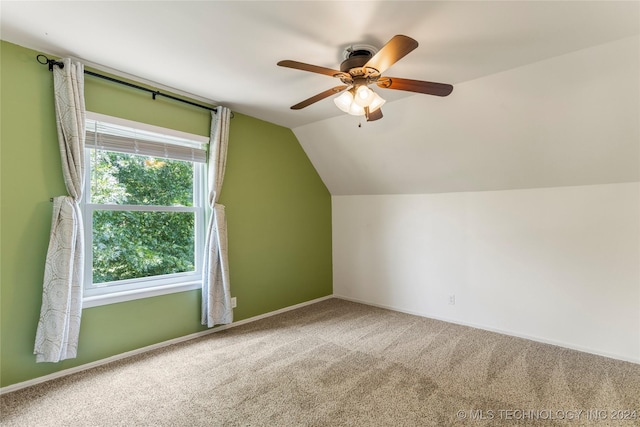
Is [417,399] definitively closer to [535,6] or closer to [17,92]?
[535,6]

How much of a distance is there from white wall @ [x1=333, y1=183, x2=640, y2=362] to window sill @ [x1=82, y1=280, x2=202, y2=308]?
2.34 meters

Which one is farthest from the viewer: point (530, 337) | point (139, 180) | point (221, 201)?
point (221, 201)

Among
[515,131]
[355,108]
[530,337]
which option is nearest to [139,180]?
[355,108]

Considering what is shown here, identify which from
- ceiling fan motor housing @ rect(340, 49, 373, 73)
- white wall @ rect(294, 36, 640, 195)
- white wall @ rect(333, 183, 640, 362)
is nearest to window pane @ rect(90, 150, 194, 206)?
white wall @ rect(294, 36, 640, 195)

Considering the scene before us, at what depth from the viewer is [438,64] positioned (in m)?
2.41

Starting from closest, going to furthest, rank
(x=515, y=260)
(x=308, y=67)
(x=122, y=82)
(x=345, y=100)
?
(x=308, y=67) → (x=345, y=100) → (x=122, y=82) → (x=515, y=260)

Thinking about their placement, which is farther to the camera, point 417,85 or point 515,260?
point 515,260

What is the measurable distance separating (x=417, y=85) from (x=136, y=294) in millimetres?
2786

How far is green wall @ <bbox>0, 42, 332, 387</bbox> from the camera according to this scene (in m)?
2.24

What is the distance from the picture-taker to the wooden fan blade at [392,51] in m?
1.56

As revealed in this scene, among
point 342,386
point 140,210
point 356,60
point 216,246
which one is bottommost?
point 342,386

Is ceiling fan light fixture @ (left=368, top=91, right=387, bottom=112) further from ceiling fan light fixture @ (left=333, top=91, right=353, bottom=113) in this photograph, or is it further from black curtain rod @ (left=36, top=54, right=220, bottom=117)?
black curtain rod @ (left=36, top=54, right=220, bottom=117)

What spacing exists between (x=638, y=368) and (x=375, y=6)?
3388 mm

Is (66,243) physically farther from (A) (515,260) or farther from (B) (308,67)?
(A) (515,260)
